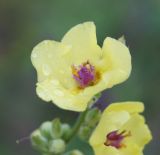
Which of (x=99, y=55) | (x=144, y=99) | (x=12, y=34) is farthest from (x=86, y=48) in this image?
(x=12, y=34)

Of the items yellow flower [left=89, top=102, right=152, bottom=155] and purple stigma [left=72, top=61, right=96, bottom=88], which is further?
purple stigma [left=72, top=61, right=96, bottom=88]

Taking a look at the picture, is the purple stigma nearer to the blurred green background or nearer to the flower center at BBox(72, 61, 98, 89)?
the flower center at BBox(72, 61, 98, 89)

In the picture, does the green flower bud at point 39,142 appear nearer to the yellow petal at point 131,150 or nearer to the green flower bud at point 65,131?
the green flower bud at point 65,131

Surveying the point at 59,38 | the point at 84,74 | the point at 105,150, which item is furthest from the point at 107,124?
the point at 59,38

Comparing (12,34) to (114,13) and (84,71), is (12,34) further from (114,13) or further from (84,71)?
(84,71)

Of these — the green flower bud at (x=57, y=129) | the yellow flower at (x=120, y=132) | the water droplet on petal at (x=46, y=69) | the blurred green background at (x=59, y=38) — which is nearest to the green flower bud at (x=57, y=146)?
the green flower bud at (x=57, y=129)

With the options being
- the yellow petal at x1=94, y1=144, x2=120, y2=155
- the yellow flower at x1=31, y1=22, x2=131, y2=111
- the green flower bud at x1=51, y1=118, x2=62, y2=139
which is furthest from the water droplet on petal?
the yellow petal at x1=94, y1=144, x2=120, y2=155

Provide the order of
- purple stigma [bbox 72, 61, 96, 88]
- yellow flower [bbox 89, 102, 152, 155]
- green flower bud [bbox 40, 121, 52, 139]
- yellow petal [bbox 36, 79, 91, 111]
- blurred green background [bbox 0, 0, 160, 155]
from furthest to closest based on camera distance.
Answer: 1. blurred green background [bbox 0, 0, 160, 155]
2. green flower bud [bbox 40, 121, 52, 139]
3. purple stigma [bbox 72, 61, 96, 88]
4. yellow flower [bbox 89, 102, 152, 155]
5. yellow petal [bbox 36, 79, 91, 111]
